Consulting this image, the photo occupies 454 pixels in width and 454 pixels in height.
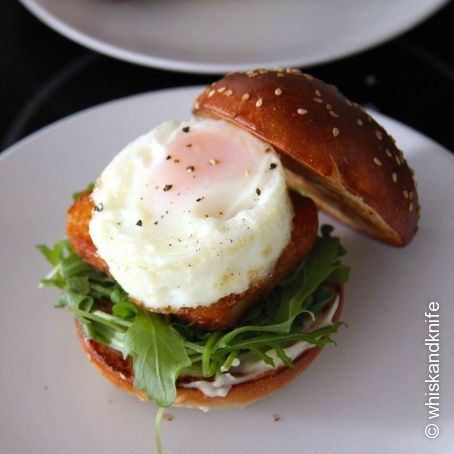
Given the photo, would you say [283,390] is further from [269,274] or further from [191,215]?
[191,215]

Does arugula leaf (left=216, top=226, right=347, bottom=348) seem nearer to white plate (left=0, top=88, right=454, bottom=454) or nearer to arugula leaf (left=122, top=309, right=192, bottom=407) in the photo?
arugula leaf (left=122, top=309, right=192, bottom=407)

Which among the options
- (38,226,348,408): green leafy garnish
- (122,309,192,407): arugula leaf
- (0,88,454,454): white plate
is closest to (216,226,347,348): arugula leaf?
(38,226,348,408): green leafy garnish

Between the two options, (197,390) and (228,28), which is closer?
(197,390)

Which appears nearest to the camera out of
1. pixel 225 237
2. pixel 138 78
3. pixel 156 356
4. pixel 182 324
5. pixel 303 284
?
pixel 225 237

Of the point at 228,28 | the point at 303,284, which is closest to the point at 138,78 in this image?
the point at 228,28

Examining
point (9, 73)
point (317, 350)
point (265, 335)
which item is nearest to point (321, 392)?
point (317, 350)

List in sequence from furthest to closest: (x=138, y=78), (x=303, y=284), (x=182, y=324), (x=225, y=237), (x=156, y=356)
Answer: (x=138, y=78) < (x=303, y=284) < (x=182, y=324) < (x=156, y=356) < (x=225, y=237)
